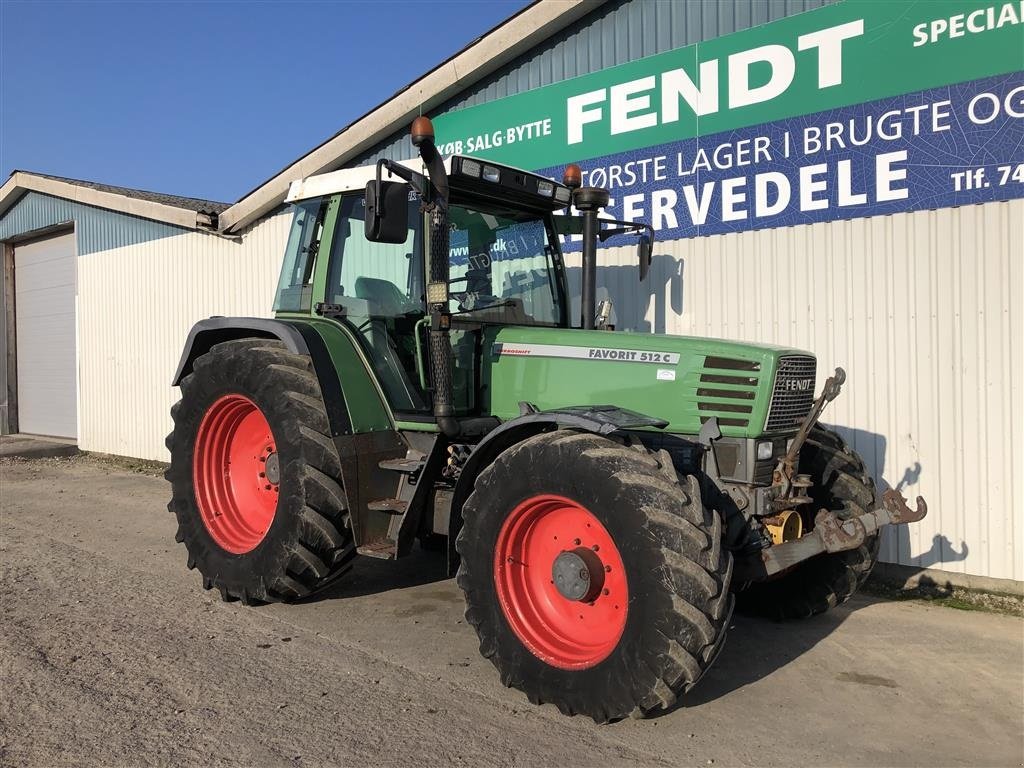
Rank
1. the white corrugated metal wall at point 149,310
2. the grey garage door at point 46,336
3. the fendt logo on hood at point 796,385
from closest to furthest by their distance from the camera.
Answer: the fendt logo on hood at point 796,385 → the white corrugated metal wall at point 149,310 → the grey garage door at point 46,336

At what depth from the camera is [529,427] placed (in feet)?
13.1

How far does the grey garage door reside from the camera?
46.2 ft

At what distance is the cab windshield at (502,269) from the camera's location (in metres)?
4.79

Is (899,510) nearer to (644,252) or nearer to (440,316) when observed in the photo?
(644,252)

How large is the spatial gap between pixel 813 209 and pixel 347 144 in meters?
5.38

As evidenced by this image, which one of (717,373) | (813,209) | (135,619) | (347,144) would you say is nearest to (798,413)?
(717,373)

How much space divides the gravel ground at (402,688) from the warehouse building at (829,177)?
1.33 meters

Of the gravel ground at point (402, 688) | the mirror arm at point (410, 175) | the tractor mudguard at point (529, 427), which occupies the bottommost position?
the gravel ground at point (402, 688)

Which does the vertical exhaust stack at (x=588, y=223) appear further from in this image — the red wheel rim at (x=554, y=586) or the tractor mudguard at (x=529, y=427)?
the red wheel rim at (x=554, y=586)

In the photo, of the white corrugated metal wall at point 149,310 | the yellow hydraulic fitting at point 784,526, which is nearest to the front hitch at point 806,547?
the yellow hydraulic fitting at point 784,526

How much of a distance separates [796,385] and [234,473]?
144 inches

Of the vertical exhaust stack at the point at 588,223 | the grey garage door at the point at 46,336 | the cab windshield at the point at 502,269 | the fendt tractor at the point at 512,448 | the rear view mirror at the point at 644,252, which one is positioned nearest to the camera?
the fendt tractor at the point at 512,448

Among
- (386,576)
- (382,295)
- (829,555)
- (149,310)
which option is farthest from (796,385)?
(149,310)

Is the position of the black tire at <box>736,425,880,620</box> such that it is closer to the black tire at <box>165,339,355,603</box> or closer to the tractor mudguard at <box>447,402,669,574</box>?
the tractor mudguard at <box>447,402,669,574</box>
